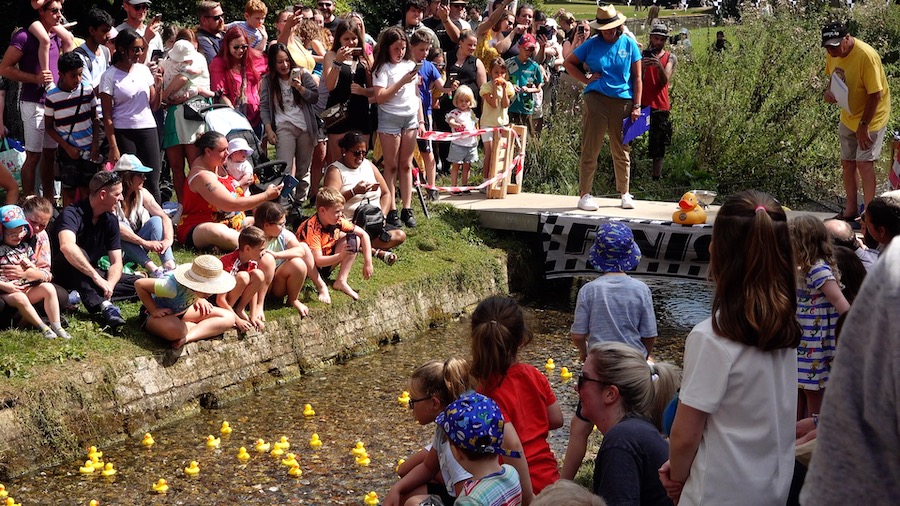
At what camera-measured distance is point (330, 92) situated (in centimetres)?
1110

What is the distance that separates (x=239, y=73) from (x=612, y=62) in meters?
3.76

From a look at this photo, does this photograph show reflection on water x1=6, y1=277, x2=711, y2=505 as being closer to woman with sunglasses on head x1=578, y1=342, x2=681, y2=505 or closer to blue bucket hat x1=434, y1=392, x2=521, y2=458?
blue bucket hat x1=434, y1=392, x2=521, y2=458

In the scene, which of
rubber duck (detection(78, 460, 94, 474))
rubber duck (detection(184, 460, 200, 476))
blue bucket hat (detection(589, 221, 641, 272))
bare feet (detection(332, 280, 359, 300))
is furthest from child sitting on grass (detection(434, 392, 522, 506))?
bare feet (detection(332, 280, 359, 300))

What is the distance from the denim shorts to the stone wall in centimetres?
162

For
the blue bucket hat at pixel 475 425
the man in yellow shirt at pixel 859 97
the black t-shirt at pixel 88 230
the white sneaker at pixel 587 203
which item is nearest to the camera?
the blue bucket hat at pixel 475 425

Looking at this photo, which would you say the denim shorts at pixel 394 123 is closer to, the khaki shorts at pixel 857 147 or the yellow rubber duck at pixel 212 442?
the khaki shorts at pixel 857 147

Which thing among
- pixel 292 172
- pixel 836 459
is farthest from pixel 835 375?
pixel 292 172

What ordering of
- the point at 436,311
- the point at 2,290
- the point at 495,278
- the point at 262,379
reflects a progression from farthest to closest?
the point at 495,278 → the point at 436,311 → the point at 262,379 → the point at 2,290

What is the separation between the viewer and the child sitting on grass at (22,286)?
289 inches

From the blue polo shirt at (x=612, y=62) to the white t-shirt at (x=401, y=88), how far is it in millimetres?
1810

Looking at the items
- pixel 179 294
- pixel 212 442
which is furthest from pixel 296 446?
pixel 179 294

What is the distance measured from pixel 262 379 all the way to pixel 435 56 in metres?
5.68

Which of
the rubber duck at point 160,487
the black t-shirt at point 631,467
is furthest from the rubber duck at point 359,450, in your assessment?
the black t-shirt at point 631,467

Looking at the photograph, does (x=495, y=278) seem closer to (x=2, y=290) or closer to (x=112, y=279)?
(x=112, y=279)
